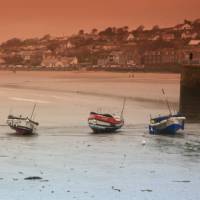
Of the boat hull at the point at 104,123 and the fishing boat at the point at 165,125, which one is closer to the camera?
the fishing boat at the point at 165,125

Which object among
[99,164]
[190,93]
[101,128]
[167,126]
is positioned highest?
[190,93]

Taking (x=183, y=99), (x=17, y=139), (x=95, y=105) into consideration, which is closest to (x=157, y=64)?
(x=95, y=105)

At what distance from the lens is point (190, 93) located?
33.9 meters

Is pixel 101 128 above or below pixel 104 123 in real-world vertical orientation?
below

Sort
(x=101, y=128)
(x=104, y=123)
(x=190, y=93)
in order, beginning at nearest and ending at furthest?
(x=101, y=128)
(x=104, y=123)
(x=190, y=93)

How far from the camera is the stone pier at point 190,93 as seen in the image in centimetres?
3281

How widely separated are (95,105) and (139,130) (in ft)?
54.0

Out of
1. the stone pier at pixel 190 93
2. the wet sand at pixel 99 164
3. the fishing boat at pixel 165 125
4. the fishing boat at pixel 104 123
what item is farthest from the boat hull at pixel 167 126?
the stone pier at pixel 190 93

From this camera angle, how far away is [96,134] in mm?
26141

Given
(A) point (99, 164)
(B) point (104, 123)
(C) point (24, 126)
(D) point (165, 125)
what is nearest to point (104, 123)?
(B) point (104, 123)

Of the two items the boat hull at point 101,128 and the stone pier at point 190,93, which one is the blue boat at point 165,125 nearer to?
the boat hull at point 101,128

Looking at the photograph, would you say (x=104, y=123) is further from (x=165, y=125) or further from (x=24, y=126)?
(x=24, y=126)

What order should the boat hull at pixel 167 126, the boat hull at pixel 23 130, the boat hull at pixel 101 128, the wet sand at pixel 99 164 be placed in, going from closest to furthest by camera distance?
1. the wet sand at pixel 99 164
2. the boat hull at pixel 23 130
3. the boat hull at pixel 167 126
4. the boat hull at pixel 101 128

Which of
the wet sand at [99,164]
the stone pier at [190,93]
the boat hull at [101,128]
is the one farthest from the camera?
the stone pier at [190,93]
